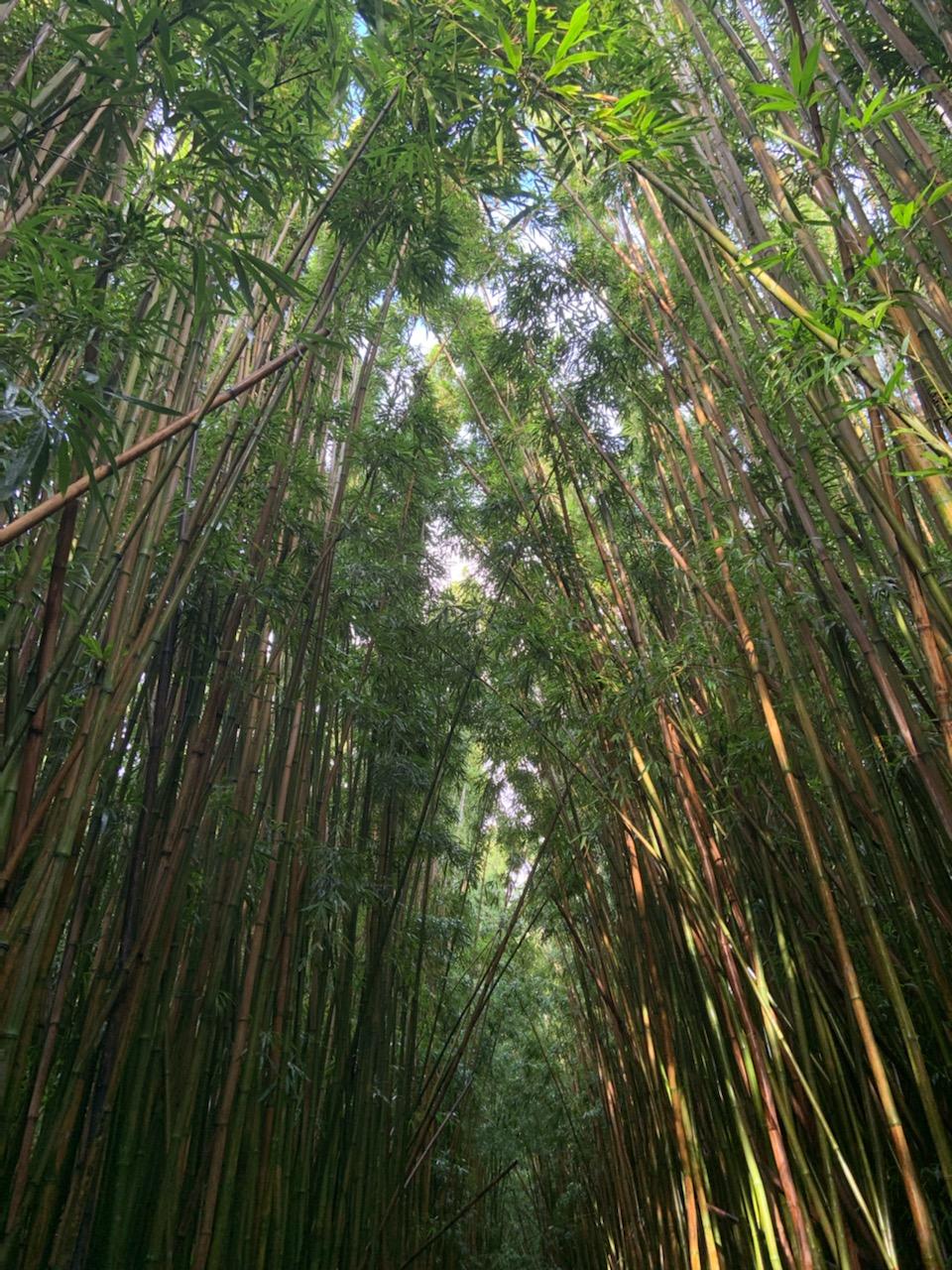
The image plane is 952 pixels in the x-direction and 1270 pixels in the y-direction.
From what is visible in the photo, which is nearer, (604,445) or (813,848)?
(813,848)

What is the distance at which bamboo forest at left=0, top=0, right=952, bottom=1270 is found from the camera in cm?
154

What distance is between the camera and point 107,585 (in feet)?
5.46

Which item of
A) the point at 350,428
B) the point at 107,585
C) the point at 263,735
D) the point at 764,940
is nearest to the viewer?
the point at 107,585

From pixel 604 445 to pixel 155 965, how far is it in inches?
107

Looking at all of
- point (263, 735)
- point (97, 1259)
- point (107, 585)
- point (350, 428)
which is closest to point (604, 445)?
point (350, 428)

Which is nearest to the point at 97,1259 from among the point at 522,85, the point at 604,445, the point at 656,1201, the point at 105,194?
the point at 656,1201

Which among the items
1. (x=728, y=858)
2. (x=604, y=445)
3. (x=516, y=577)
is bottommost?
(x=728, y=858)

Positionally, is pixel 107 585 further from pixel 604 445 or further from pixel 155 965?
pixel 604 445

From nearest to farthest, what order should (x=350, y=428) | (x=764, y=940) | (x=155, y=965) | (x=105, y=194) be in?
(x=155, y=965), (x=105, y=194), (x=764, y=940), (x=350, y=428)

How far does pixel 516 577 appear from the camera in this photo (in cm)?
369

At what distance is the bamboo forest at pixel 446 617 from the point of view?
1541 millimetres

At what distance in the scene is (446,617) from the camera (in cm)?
390

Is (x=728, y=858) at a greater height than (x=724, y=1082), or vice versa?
(x=728, y=858)

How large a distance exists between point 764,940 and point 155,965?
1.61m
